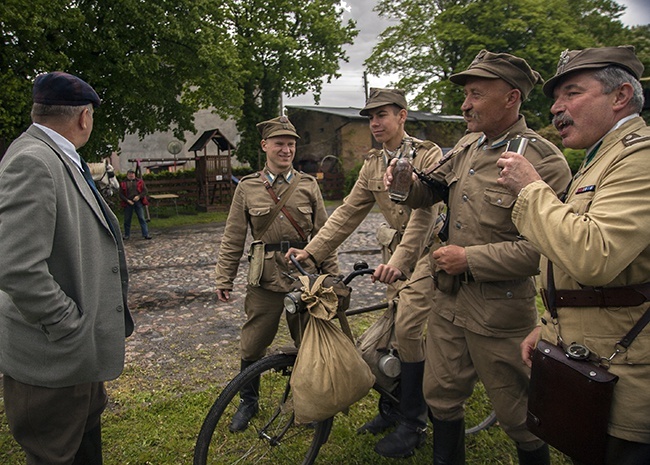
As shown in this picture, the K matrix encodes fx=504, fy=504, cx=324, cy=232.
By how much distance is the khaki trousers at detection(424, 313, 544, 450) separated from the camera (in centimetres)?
271

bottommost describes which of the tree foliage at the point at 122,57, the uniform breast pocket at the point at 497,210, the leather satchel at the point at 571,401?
the leather satchel at the point at 571,401

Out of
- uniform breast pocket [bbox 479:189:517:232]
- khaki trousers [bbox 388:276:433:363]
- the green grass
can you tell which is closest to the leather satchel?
uniform breast pocket [bbox 479:189:517:232]

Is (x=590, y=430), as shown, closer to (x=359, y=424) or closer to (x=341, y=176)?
(x=359, y=424)

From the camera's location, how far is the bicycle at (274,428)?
3.04 meters

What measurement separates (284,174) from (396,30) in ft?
A: 102

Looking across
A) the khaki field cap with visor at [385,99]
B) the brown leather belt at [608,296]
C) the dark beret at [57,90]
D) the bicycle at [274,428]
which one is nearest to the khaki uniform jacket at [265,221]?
the bicycle at [274,428]

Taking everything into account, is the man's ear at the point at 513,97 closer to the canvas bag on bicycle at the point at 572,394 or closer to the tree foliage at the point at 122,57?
the canvas bag on bicycle at the point at 572,394

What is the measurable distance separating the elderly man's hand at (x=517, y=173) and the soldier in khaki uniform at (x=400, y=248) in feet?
3.61

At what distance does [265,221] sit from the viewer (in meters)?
3.93

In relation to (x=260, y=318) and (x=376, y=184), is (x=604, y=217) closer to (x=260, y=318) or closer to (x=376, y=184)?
(x=376, y=184)

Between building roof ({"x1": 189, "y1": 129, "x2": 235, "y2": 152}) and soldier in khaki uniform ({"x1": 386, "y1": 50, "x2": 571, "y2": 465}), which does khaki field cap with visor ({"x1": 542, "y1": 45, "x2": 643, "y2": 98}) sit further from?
building roof ({"x1": 189, "y1": 129, "x2": 235, "y2": 152})

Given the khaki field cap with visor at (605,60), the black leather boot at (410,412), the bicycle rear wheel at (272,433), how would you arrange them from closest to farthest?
the khaki field cap with visor at (605,60), the bicycle rear wheel at (272,433), the black leather boot at (410,412)

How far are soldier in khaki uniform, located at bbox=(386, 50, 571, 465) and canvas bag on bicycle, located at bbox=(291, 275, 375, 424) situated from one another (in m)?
0.53

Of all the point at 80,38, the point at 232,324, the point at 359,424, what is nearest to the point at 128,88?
the point at 80,38
